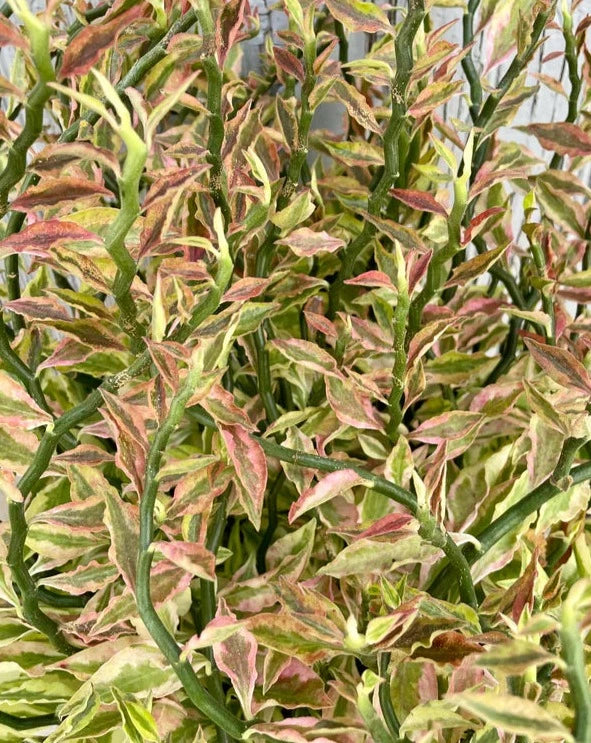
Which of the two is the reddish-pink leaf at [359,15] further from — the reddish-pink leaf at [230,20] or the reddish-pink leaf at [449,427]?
the reddish-pink leaf at [449,427]

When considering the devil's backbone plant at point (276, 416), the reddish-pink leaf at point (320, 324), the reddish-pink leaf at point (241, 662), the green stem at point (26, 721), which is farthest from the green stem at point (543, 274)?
the green stem at point (26, 721)

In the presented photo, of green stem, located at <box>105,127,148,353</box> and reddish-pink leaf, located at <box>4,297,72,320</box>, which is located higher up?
green stem, located at <box>105,127,148,353</box>

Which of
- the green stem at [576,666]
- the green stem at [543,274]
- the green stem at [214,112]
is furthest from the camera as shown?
the green stem at [543,274]

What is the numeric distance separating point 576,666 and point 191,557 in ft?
0.48

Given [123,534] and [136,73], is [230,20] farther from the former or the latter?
[123,534]

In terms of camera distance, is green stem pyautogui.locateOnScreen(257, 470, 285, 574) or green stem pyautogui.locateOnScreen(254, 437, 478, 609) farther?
green stem pyautogui.locateOnScreen(257, 470, 285, 574)

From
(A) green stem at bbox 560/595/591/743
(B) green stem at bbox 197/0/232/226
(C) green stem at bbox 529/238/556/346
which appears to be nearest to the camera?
(A) green stem at bbox 560/595/591/743

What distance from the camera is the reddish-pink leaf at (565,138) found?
1.32 ft

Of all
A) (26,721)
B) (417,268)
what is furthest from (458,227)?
(26,721)

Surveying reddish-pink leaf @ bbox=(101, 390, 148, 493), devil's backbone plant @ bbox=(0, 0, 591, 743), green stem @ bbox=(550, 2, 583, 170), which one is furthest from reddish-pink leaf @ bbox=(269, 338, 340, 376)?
green stem @ bbox=(550, 2, 583, 170)

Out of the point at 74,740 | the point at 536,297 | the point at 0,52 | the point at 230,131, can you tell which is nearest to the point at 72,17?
the point at 0,52

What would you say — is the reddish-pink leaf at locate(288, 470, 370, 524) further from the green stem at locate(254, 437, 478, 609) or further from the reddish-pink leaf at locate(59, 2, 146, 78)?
the reddish-pink leaf at locate(59, 2, 146, 78)

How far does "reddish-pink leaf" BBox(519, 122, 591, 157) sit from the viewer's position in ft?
1.32

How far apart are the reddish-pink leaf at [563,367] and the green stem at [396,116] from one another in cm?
10
